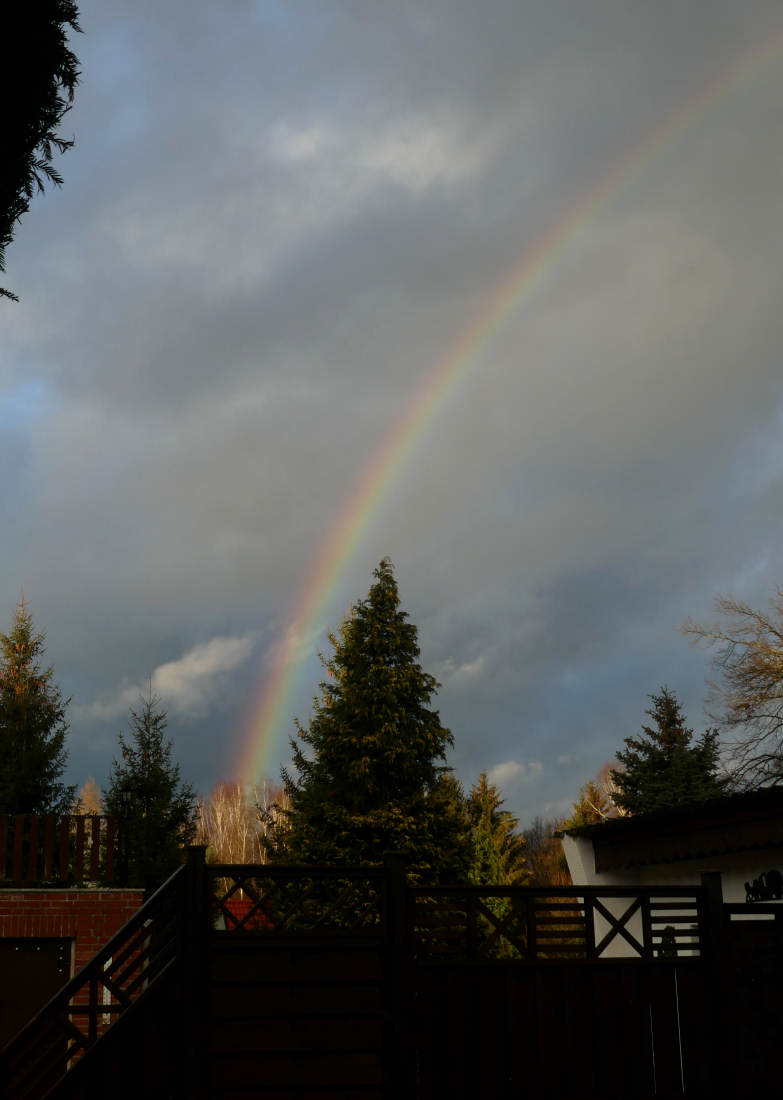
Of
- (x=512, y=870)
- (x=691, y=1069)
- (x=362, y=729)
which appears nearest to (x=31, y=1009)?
(x=691, y=1069)

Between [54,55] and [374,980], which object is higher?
[54,55]

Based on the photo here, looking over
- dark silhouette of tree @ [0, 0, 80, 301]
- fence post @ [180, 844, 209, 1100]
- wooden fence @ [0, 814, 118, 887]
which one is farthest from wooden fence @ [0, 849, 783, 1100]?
dark silhouette of tree @ [0, 0, 80, 301]

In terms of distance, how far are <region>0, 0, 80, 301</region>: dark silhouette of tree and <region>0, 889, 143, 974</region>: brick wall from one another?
10.8m

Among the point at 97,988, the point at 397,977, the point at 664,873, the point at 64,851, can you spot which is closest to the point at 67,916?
the point at 64,851

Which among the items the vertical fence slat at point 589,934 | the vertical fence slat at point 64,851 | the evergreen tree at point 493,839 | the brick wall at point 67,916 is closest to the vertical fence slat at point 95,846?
the vertical fence slat at point 64,851

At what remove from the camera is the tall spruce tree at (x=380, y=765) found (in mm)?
21281

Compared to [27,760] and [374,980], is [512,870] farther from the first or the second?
[374,980]

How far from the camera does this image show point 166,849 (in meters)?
29.1

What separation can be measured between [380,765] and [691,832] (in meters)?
9.65

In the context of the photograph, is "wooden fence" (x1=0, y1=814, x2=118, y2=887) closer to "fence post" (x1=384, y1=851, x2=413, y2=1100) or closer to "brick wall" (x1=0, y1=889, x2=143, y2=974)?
"brick wall" (x1=0, y1=889, x2=143, y2=974)

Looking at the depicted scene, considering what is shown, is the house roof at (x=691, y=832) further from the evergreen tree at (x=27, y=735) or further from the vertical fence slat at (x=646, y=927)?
the evergreen tree at (x=27, y=735)

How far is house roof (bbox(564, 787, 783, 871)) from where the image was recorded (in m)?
12.1

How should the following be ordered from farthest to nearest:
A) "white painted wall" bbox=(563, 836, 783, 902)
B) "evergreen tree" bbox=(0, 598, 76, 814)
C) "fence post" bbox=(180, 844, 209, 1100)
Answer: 1. "evergreen tree" bbox=(0, 598, 76, 814)
2. "white painted wall" bbox=(563, 836, 783, 902)
3. "fence post" bbox=(180, 844, 209, 1100)

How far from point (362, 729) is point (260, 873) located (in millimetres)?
12100
